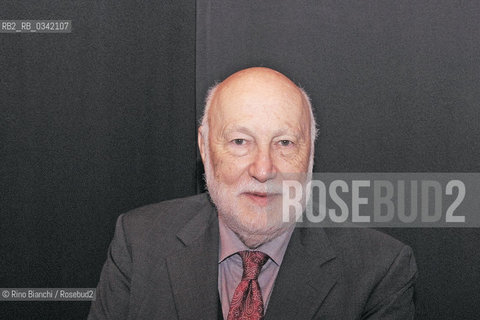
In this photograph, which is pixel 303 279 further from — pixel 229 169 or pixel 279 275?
pixel 229 169

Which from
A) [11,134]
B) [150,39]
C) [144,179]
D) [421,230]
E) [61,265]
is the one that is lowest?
[61,265]

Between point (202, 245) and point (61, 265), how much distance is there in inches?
35.7

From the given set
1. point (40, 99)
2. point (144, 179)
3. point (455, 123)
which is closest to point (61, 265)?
point (144, 179)

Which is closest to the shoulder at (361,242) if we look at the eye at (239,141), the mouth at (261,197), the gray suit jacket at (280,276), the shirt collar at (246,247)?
the gray suit jacket at (280,276)

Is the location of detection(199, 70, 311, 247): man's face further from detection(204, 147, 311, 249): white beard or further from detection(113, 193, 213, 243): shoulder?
detection(113, 193, 213, 243): shoulder

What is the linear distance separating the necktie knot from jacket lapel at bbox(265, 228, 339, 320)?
6 centimetres

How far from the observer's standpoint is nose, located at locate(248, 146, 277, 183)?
5.19 ft

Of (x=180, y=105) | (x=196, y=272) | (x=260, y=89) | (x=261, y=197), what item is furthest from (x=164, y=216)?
(x=180, y=105)

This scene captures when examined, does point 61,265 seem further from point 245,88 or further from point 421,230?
point 421,230

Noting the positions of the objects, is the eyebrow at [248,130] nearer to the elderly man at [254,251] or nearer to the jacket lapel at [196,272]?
the elderly man at [254,251]

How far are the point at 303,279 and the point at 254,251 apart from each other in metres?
0.16

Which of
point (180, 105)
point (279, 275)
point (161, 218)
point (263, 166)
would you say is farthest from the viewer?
point (180, 105)

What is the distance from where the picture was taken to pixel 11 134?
237cm

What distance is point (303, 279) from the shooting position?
5.49 ft
